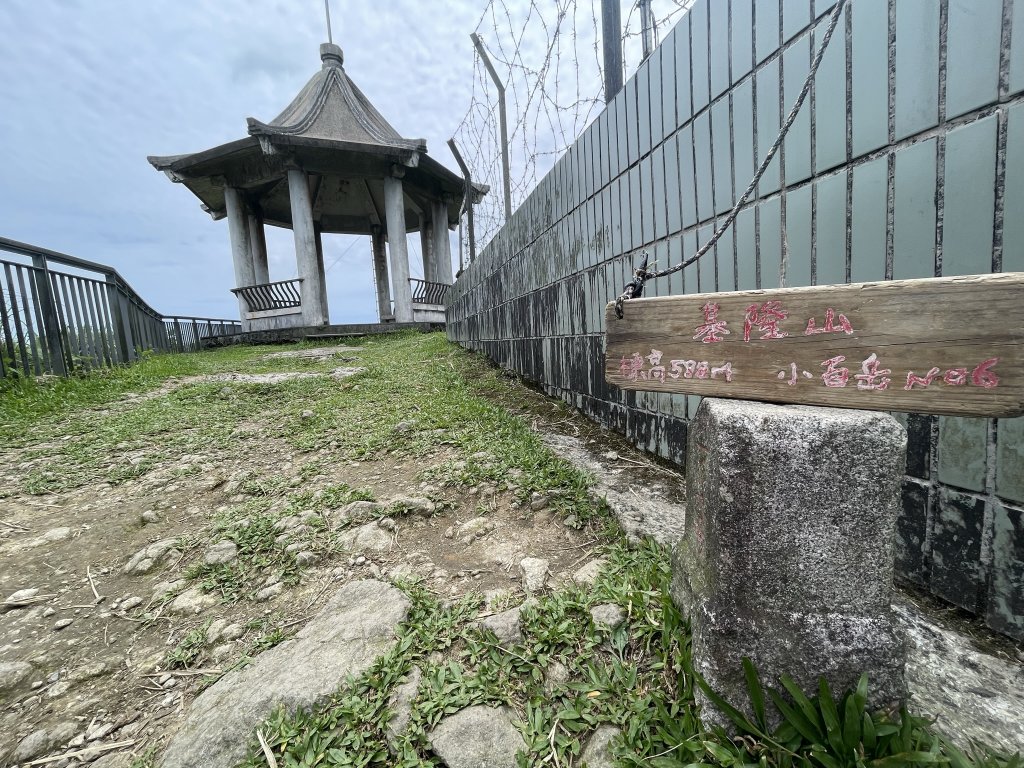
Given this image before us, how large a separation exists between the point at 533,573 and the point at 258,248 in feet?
44.2

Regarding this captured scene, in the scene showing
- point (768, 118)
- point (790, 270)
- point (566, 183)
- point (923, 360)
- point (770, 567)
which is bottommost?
point (770, 567)

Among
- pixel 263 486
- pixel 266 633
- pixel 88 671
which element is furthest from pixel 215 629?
pixel 263 486

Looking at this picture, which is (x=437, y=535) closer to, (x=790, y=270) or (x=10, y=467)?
(x=790, y=270)

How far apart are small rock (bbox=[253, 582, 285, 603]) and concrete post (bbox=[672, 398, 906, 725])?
1311 millimetres

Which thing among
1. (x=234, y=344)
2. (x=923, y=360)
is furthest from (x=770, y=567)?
(x=234, y=344)

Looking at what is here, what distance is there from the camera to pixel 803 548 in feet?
2.70

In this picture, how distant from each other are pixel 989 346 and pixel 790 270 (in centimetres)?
73

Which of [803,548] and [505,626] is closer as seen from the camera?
[803,548]

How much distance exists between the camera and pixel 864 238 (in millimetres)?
1147

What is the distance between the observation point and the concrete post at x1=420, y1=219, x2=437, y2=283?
13469mm

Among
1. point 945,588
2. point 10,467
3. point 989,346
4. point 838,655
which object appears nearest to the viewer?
point 989,346

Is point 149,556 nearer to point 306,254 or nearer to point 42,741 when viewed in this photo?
point 42,741

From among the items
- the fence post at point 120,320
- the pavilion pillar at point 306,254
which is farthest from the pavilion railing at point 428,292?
the fence post at point 120,320

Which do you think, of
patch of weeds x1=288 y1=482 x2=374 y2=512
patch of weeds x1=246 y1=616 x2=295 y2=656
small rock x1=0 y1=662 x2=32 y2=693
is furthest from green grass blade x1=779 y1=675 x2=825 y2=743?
small rock x1=0 y1=662 x2=32 y2=693
